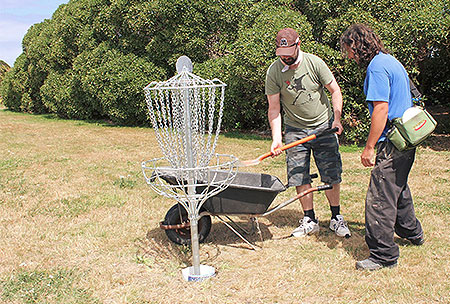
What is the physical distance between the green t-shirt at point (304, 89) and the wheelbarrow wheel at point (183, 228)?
121 cm

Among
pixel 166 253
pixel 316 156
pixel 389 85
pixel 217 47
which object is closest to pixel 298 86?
pixel 316 156

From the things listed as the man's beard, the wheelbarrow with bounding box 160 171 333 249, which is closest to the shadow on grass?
the wheelbarrow with bounding box 160 171 333 249

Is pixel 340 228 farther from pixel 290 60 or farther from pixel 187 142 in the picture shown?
pixel 187 142

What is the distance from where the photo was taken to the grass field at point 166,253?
3088mm

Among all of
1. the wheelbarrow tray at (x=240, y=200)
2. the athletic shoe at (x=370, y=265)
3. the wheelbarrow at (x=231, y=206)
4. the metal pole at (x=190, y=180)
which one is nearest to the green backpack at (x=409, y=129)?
the wheelbarrow at (x=231, y=206)

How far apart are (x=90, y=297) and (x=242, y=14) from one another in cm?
930

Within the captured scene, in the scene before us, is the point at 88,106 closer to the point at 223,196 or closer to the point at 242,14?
the point at 242,14

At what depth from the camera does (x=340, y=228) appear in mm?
4070

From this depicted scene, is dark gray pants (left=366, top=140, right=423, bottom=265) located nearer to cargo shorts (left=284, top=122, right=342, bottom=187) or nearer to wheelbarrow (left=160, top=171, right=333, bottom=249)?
wheelbarrow (left=160, top=171, right=333, bottom=249)

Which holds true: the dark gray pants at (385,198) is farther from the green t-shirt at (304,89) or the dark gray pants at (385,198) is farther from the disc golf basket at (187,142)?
the disc golf basket at (187,142)

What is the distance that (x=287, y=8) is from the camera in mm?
9961

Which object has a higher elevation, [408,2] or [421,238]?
[408,2]

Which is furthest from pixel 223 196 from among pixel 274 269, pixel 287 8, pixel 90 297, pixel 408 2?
pixel 287 8

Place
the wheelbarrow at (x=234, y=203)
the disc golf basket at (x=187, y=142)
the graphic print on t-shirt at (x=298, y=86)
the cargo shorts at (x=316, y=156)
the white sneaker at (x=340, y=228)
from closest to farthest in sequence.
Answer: the disc golf basket at (x=187, y=142) → the wheelbarrow at (x=234, y=203) → the graphic print on t-shirt at (x=298, y=86) → the cargo shorts at (x=316, y=156) → the white sneaker at (x=340, y=228)
